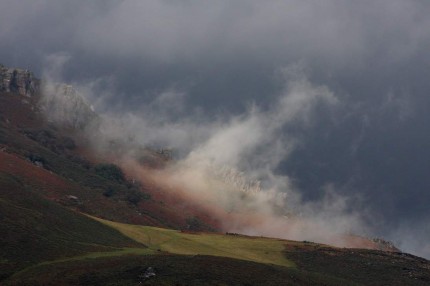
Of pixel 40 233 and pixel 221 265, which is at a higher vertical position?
pixel 221 265

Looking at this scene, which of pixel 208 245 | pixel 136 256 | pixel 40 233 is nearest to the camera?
pixel 136 256

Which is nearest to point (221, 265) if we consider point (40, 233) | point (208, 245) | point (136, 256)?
point (136, 256)

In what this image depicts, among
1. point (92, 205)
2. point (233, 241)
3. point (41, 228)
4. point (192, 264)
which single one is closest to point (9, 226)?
point (41, 228)

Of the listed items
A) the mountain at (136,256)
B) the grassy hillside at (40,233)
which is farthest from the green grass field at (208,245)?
the grassy hillside at (40,233)

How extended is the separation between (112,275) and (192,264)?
569 inches

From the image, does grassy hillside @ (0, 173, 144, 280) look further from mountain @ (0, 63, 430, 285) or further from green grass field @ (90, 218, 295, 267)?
green grass field @ (90, 218, 295, 267)

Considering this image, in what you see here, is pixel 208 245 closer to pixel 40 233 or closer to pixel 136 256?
pixel 136 256

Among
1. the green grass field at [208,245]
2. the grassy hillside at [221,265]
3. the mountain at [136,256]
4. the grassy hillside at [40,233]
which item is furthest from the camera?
the green grass field at [208,245]

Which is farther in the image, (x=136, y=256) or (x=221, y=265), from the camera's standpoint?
(x=136, y=256)

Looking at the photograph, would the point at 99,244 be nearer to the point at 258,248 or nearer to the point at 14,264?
the point at 14,264

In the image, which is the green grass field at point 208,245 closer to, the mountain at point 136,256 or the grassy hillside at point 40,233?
the mountain at point 136,256

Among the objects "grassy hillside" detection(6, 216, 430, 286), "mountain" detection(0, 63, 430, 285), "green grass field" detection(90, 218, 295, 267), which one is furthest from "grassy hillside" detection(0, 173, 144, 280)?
"green grass field" detection(90, 218, 295, 267)

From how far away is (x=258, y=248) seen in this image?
420 ft

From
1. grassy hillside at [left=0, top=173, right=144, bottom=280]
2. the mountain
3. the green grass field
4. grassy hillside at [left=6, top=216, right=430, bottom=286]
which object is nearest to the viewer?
grassy hillside at [left=6, top=216, right=430, bottom=286]
